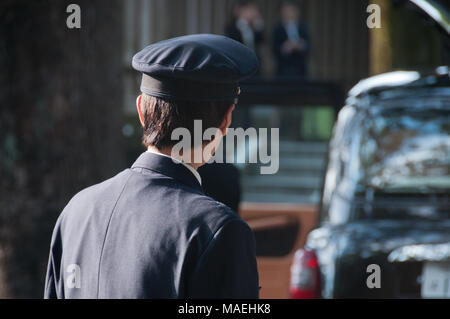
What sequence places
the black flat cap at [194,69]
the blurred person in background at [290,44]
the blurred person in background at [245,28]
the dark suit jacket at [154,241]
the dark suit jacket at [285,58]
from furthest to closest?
the dark suit jacket at [285,58] < the blurred person in background at [290,44] < the blurred person in background at [245,28] < the black flat cap at [194,69] < the dark suit jacket at [154,241]

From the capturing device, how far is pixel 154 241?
1.71m

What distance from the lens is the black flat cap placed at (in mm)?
1771

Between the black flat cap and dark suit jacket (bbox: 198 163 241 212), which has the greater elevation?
the black flat cap

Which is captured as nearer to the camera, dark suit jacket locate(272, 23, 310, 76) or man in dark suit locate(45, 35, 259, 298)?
Answer: man in dark suit locate(45, 35, 259, 298)

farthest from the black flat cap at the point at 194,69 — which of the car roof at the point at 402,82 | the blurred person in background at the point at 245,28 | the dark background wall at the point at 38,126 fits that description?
the blurred person in background at the point at 245,28

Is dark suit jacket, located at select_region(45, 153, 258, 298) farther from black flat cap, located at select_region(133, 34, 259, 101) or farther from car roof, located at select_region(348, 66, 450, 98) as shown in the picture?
car roof, located at select_region(348, 66, 450, 98)

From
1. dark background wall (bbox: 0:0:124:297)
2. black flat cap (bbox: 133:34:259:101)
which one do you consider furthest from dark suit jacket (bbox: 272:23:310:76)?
black flat cap (bbox: 133:34:259:101)

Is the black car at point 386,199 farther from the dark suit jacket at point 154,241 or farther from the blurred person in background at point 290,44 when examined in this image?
the blurred person in background at point 290,44

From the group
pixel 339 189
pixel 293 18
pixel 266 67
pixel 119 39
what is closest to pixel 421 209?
pixel 339 189

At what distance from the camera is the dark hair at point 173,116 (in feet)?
5.82

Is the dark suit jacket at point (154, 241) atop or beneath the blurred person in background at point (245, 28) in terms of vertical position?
beneath

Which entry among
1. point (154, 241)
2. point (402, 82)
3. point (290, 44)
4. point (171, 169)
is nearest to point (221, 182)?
point (171, 169)

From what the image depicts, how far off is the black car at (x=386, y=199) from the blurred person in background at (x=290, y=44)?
649cm
